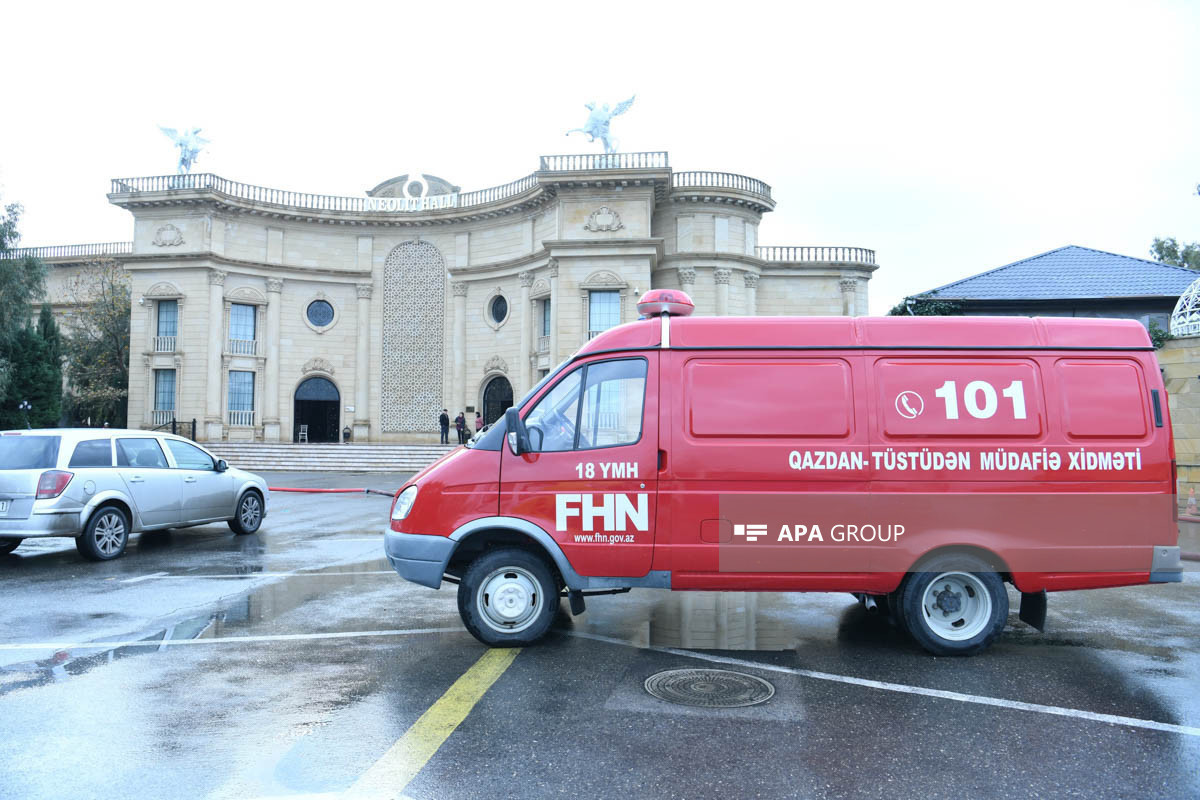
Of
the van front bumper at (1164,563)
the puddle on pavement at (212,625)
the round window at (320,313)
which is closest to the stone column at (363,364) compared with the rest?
the round window at (320,313)

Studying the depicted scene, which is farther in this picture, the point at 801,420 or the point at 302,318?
the point at 302,318

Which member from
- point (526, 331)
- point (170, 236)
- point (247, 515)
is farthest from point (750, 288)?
point (247, 515)

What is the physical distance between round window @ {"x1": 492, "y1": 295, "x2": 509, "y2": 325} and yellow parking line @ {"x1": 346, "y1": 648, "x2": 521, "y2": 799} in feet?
101

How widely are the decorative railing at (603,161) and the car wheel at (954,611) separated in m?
27.5

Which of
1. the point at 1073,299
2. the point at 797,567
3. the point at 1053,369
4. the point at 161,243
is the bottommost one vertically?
the point at 797,567

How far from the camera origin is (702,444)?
225 inches

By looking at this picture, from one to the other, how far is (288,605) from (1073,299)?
22197 millimetres

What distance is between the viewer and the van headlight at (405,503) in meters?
5.97

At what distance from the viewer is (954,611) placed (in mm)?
5820

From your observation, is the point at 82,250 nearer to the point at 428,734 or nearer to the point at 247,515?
the point at 247,515

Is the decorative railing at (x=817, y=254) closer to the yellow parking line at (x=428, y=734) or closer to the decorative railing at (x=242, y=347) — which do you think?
the decorative railing at (x=242, y=347)

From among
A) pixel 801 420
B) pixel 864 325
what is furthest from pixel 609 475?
pixel 864 325

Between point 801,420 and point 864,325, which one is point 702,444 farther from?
point 864,325

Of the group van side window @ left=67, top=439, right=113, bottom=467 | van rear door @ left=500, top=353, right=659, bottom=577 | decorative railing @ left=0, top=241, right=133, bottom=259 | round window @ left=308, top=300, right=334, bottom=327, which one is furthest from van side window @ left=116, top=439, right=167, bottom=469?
decorative railing @ left=0, top=241, right=133, bottom=259
